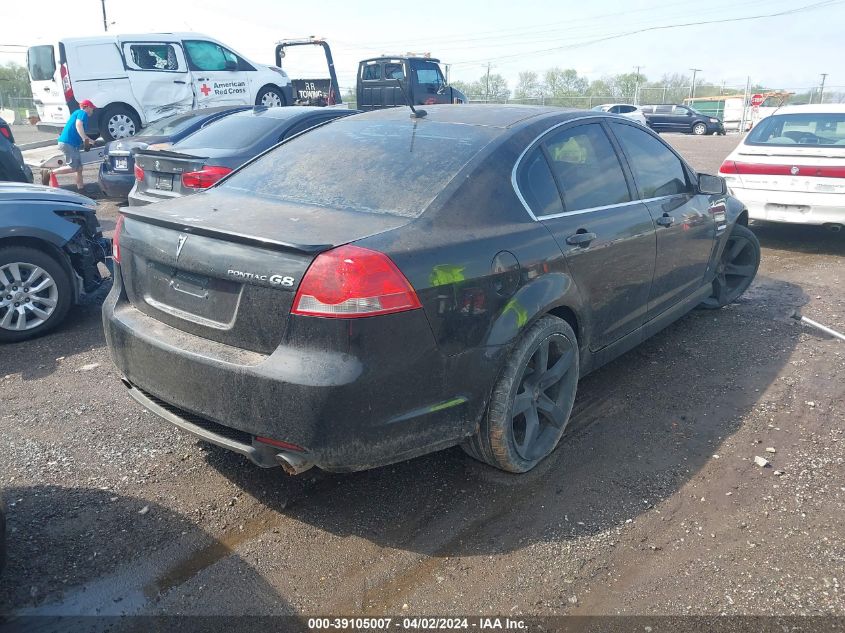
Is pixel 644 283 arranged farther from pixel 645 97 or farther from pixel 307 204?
pixel 645 97

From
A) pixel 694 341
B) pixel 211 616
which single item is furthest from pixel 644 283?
pixel 211 616

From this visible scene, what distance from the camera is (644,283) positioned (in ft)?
13.6

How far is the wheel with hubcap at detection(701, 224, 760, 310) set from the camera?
5785 millimetres

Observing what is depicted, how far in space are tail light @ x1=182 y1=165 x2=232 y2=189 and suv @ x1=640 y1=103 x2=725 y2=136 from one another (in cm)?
2865

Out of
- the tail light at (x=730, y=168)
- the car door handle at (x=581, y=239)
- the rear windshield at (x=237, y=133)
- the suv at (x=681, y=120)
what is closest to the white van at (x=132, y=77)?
the rear windshield at (x=237, y=133)

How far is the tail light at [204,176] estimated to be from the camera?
681cm

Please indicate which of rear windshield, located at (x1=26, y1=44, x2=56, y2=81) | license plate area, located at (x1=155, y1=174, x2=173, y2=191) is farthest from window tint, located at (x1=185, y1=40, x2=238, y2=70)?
license plate area, located at (x1=155, y1=174, x2=173, y2=191)

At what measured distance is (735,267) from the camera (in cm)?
598

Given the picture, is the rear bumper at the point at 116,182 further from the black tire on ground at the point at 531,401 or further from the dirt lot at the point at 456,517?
the black tire on ground at the point at 531,401

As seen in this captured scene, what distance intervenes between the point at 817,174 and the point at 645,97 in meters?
34.2

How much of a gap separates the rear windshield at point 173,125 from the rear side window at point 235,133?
174 centimetres

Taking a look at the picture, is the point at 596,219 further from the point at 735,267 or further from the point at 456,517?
the point at 735,267

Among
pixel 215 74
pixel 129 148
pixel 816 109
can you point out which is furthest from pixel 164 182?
pixel 215 74

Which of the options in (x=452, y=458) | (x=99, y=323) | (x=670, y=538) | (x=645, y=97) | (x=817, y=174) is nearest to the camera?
(x=670, y=538)
